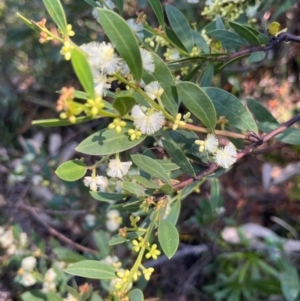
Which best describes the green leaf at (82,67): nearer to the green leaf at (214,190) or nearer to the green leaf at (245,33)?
the green leaf at (245,33)

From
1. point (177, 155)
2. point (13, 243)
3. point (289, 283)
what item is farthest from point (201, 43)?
point (13, 243)

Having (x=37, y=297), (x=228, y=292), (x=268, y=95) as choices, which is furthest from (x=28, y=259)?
(x=268, y=95)

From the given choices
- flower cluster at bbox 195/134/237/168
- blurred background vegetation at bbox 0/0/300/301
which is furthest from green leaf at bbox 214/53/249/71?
blurred background vegetation at bbox 0/0/300/301

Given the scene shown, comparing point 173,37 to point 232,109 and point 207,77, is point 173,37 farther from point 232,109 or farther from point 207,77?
point 232,109

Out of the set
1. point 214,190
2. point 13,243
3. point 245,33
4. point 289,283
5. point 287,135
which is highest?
point 245,33

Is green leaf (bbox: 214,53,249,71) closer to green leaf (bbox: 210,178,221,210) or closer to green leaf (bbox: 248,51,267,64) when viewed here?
green leaf (bbox: 248,51,267,64)

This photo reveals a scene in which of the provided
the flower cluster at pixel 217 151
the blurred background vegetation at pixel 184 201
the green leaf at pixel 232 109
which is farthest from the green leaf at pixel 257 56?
the blurred background vegetation at pixel 184 201

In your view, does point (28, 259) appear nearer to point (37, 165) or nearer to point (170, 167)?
point (37, 165)
